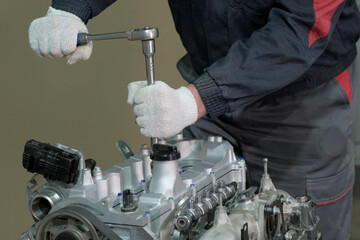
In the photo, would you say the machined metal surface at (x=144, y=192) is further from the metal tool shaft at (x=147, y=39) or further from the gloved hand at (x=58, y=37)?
the gloved hand at (x=58, y=37)

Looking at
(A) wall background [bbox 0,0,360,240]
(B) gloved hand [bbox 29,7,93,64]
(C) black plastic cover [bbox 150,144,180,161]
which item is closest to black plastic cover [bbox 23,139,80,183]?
(C) black plastic cover [bbox 150,144,180,161]

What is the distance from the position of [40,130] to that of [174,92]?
1.52 m

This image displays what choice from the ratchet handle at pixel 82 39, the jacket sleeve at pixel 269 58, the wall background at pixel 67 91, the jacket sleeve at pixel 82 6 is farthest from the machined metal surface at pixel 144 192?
the wall background at pixel 67 91

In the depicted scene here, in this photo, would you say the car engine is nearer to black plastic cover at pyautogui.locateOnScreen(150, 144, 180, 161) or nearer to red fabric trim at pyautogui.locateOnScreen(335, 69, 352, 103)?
black plastic cover at pyautogui.locateOnScreen(150, 144, 180, 161)

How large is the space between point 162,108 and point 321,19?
471 mm

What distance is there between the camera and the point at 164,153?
1.19 metres

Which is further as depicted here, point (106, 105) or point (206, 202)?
point (106, 105)

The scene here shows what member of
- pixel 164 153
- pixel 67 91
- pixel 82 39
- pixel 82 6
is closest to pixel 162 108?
pixel 164 153

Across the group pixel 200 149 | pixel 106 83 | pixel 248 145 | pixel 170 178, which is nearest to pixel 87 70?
pixel 106 83

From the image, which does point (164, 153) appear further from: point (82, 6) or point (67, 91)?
point (67, 91)

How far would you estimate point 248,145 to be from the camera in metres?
1.78

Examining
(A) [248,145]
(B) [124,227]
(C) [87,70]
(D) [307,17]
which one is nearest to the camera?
(B) [124,227]

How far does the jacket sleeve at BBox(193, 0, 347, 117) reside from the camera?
133 cm

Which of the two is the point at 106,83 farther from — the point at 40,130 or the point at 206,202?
the point at 206,202
